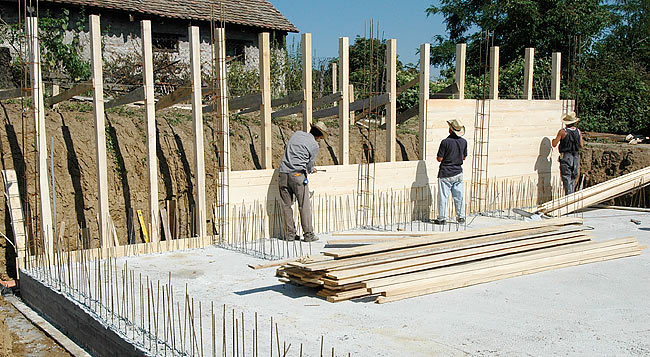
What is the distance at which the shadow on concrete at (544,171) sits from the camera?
1136 centimetres

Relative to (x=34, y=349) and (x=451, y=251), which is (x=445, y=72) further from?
(x=34, y=349)

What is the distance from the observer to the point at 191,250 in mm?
7645

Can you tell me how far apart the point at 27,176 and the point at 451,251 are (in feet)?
16.4

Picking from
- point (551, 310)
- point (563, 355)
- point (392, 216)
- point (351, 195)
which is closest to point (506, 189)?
point (392, 216)

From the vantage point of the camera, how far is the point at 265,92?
8.42 meters

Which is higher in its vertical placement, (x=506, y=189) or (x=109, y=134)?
(x=109, y=134)

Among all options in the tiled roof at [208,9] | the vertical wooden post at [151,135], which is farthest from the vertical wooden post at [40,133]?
the tiled roof at [208,9]

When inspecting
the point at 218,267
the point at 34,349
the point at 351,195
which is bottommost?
the point at 34,349

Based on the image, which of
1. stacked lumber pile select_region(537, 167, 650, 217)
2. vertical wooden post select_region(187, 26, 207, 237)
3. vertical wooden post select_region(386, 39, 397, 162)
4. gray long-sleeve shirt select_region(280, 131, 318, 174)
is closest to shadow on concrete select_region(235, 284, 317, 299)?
vertical wooden post select_region(187, 26, 207, 237)

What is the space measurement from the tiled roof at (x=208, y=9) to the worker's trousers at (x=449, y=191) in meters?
7.82

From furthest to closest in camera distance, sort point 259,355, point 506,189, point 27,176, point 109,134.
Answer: point 506,189 < point 109,134 < point 27,176 < point 259,355

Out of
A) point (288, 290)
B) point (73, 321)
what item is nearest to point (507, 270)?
point (288, 290)

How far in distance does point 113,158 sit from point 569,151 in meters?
7.68

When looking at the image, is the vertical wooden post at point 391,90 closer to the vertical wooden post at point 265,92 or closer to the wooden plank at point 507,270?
the vertical wooden post at point 265,92
